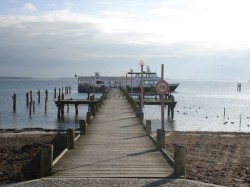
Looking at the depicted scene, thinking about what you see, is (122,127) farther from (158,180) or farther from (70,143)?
(158,180)

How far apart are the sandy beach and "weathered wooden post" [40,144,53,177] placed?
0.61 metres

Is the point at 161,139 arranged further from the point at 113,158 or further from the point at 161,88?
the point at 161,88

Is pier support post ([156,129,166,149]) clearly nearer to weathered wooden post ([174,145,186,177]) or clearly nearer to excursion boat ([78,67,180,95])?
weathered wooden post ([174,145,186,177])

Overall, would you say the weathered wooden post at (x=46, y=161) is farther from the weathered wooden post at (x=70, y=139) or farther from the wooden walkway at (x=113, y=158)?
the weathered wooden post at (x=70, y=139)

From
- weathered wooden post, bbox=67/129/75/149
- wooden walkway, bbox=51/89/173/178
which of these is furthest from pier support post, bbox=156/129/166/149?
weathered wooden post, bbox=67/129/75/149

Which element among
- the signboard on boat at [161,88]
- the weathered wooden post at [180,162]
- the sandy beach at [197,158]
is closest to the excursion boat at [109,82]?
the sandy beach at [197,158]

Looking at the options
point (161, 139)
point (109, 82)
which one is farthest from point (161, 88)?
point (109, 82)

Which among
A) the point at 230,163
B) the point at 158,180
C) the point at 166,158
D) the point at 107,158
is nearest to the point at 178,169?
the point at 158,180

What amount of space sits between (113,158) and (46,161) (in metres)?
2.55

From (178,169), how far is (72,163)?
3.10 meters

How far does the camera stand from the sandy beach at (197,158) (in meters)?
12.7

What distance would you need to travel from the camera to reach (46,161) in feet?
33.8

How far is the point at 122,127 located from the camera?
20094mm

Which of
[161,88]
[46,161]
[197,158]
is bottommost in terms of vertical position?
[197,158]
